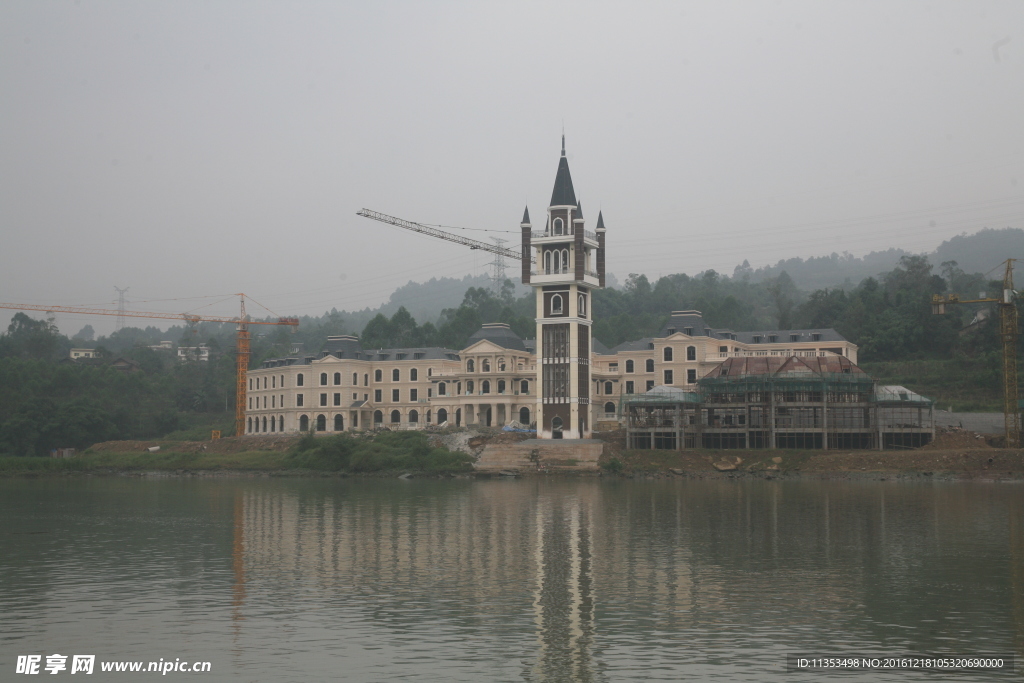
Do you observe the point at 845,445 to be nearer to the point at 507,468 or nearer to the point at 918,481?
the point at 918,481

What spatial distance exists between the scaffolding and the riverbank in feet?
8.67

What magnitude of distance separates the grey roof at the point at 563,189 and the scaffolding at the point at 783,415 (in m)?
19.0

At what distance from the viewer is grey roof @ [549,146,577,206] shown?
284 ft

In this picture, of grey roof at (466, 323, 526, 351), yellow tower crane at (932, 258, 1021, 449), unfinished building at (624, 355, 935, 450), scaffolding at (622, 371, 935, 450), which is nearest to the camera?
yellow tower crane at (932, 258, 1021, 449)

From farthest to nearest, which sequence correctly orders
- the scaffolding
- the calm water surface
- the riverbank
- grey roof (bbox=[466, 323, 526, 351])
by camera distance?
grey roof (bbox=[466, 323, 526, 351]), the scaffolding, the riverbank, the calm water surface

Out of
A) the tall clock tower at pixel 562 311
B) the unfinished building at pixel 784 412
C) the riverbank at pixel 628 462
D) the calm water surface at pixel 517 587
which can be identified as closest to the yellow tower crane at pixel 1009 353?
the riverbank at pixel 628 462

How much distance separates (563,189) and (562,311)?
10478 millimetres

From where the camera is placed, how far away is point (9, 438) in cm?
9219

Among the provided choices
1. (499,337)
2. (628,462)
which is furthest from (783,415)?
(499,337)

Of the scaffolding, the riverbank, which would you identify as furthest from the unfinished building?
the riverbank

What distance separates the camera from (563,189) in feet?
285

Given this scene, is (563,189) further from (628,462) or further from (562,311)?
(628,462)

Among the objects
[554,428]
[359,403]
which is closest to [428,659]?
[554,428]

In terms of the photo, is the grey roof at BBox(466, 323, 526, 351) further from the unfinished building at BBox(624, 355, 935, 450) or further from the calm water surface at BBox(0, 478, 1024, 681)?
the calm water surface at BBox(0, 478, 1024, 681)
